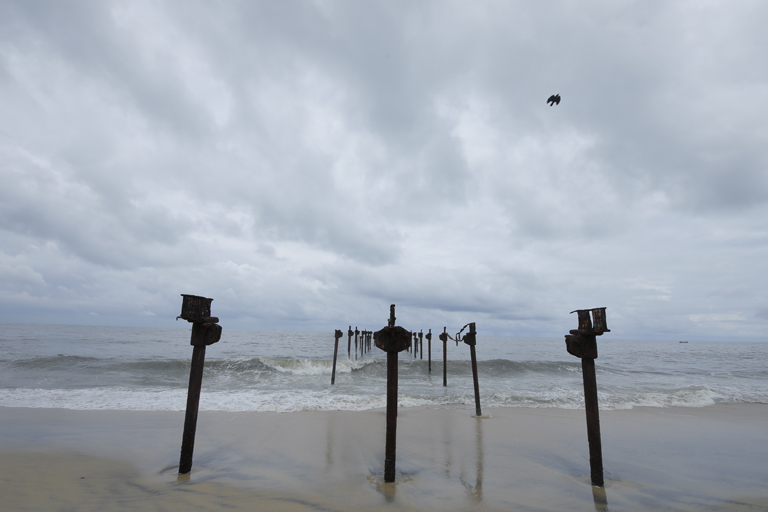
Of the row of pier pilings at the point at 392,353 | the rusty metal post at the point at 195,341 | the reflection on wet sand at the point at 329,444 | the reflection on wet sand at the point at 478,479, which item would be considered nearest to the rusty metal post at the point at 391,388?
the row of pier pilings at the point at 392,353

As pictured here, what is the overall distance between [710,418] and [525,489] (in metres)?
9.85

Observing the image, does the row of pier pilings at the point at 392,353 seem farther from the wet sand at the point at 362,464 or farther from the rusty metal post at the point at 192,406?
the wet sand at the point at 362,464

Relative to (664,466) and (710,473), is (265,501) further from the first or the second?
(710,473)

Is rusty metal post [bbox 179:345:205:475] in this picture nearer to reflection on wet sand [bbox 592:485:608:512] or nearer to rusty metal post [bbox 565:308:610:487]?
rusty metal post [bbox 565:308:610:487]

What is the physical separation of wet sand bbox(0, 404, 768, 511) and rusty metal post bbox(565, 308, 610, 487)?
1.21 feet

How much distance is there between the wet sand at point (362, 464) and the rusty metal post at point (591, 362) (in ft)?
1.21

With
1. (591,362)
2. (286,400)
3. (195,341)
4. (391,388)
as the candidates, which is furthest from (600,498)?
(286,400)

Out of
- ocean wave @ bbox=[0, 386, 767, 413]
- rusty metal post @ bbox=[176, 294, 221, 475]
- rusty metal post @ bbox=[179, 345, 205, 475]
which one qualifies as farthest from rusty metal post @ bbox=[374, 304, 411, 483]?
ocean wave @ bbox=[0, 386, 767, 413]

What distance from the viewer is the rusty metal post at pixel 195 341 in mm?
5051

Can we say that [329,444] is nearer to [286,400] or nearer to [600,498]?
[600,498]

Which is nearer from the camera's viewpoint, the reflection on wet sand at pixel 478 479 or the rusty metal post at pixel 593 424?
the reflection on wet sand at pixel 478 479

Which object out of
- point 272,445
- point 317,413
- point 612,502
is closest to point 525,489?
point 612,502

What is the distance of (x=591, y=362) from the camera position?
5.14m

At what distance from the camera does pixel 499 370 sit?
83.0 ft
